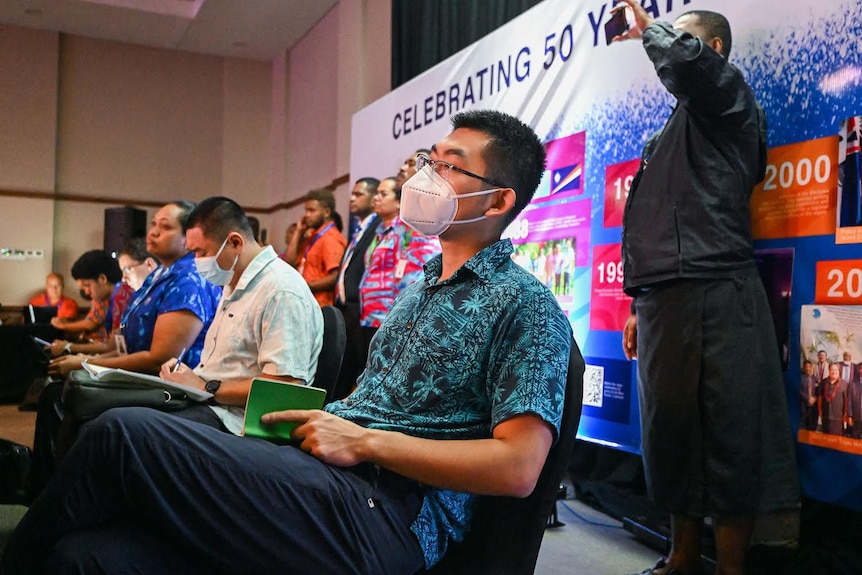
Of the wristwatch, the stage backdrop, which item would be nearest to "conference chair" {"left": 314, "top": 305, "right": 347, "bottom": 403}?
the wristwatch

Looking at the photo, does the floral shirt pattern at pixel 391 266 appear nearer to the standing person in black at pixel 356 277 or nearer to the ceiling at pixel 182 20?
the standing person in black at pixel 356 277

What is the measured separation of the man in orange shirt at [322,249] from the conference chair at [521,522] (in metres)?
3.64

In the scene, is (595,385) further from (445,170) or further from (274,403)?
(274,403)

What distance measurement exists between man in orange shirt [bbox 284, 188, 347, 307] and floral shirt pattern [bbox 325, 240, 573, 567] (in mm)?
3474

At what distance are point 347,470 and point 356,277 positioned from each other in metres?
3.22

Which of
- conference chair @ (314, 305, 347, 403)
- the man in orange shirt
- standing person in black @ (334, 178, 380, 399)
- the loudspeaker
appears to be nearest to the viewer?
conference chair @ (314, 305, 347, 403)

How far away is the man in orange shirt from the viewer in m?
Result: 4.74

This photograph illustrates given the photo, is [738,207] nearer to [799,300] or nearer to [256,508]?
[799,300]

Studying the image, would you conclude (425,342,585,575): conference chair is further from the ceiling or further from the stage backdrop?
the ceiling

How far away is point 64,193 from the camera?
8.81 metres

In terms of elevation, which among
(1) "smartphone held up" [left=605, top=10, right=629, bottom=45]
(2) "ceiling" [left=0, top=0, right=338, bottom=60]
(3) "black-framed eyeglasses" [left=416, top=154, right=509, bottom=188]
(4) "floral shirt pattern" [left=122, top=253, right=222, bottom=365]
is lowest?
(4) "floral shirt pattern" [left=122, top=253, right=222, bottom=365]

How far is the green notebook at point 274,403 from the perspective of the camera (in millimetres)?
1067

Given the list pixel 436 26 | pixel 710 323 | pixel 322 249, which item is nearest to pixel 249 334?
pixel 710 323

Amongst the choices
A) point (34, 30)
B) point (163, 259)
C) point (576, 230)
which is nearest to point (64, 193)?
point (34, 30)
